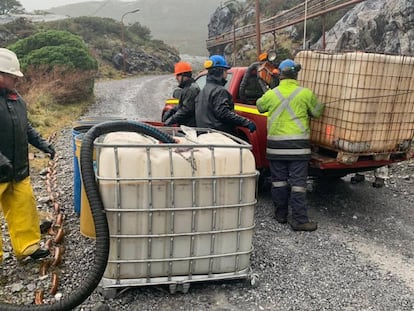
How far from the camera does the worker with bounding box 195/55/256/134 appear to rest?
4980mm

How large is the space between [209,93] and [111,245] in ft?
8.16

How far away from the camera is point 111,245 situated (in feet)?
10.4

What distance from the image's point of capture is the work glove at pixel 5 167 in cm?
323

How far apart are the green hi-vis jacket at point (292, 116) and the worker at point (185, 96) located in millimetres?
1191

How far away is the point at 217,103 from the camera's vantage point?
499 cm

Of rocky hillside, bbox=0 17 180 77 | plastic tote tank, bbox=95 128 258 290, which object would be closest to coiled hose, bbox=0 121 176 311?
plastic tote tank, bbox=95 128 258 290

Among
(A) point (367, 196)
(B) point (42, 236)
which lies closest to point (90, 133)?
(B) point (42, 236)

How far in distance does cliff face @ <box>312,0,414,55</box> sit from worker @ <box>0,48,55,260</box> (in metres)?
13.9

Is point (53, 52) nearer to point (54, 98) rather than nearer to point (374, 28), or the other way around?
point (54, 98)

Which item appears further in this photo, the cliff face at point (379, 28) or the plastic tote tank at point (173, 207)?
the cliff face at point (379, 28)

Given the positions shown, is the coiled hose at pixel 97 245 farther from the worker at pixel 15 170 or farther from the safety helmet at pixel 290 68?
the safety helmet at pixel 290 68

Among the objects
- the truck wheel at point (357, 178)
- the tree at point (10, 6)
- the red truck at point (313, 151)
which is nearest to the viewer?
the red truck at point (313, 151)

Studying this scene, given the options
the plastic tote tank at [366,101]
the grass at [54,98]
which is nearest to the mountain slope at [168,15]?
the grass at [54,98]

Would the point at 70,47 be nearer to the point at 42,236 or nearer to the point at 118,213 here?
the point at 42,236
